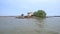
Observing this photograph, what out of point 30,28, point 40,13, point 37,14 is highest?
point 30,28

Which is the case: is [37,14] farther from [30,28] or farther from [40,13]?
[30,28]

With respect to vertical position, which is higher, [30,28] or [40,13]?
[30,28]

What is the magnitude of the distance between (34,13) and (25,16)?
2.66 metres

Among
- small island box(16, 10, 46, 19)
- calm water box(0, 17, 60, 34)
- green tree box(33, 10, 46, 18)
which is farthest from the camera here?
small island box(16, 10, 46, 19)

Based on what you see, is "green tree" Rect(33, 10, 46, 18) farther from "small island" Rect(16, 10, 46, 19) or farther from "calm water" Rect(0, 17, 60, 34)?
"calm water" Rect(0, 17, 60, 34)

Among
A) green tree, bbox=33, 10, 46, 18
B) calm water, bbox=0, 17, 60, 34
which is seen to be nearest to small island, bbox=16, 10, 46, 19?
green tree, bbox=33, 10, 46, 18

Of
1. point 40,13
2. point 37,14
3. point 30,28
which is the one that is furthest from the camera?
point 37,14

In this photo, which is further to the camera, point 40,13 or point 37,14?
point 37,14

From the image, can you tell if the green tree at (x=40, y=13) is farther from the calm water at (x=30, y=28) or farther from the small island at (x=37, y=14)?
the calm water at (x=30, y=28)

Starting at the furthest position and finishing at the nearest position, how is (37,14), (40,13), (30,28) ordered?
(37,14) < (40,13) < (30,28)

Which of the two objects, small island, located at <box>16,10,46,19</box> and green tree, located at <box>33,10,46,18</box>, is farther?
small island, located at <box>16,10,46,19</box>

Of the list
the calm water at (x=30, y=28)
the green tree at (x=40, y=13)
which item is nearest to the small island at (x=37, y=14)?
the green tree at (x=40, y=13)

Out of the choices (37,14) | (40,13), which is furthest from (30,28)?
(37,14)

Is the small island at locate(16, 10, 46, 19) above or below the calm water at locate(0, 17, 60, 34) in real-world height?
below
